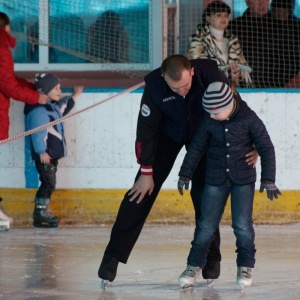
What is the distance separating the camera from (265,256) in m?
7.93

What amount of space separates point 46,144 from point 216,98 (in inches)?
143

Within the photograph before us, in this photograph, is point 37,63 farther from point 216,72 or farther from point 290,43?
point 216,72

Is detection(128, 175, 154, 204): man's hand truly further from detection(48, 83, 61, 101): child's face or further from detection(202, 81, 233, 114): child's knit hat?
detection(48, 83, 61, 101): child's face

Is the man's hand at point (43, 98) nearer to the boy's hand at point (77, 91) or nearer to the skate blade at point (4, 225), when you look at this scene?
the boy's hand at point (77, 91)

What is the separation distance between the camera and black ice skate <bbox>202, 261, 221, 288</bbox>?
22.0 feet

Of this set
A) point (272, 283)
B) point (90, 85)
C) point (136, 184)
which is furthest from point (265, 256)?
point (90, 85)

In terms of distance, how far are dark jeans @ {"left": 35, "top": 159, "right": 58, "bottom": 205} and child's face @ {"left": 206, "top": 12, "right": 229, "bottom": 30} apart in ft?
6.63

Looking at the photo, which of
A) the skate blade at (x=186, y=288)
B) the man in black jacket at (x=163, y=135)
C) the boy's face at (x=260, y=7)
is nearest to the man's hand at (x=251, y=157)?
the man in black jacket at (x=163, y=135)

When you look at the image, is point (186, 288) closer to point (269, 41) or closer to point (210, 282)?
point (210, 282)

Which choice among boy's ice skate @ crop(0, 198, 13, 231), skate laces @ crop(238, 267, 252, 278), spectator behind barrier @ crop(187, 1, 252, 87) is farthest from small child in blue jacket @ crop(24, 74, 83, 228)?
skate laces @ crop(238, 267, 252, 278)

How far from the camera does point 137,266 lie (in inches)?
295

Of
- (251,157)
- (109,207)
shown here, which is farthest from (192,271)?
(109,207)

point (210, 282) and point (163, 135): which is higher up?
point (163, 135)

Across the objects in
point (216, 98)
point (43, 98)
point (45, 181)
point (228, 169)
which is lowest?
point (45, 181)
